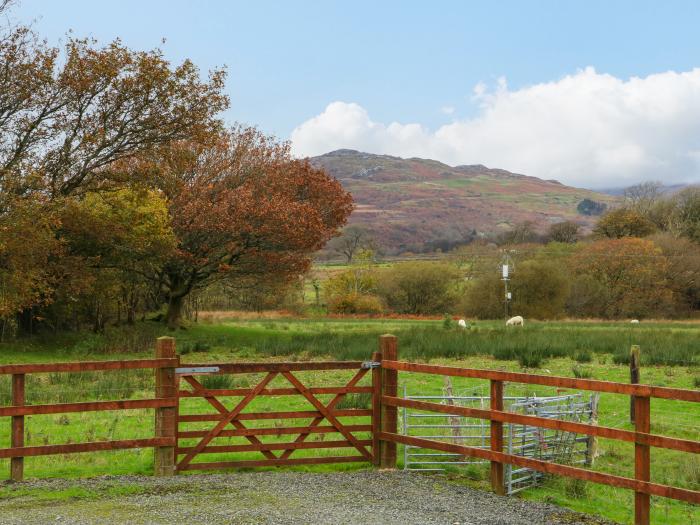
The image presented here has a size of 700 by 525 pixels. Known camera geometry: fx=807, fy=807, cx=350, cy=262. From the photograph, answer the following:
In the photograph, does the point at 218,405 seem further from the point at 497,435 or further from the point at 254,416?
the point at 497,435

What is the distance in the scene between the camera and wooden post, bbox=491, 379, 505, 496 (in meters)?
8.90

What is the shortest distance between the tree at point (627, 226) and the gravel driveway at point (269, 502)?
78.1m

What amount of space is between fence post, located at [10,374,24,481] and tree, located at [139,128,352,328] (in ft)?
70.9

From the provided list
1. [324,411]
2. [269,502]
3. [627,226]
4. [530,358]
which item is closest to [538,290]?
[627,226]

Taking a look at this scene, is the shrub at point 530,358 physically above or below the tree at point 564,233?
below

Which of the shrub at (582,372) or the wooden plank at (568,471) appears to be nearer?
the wooden plank at (568,471)

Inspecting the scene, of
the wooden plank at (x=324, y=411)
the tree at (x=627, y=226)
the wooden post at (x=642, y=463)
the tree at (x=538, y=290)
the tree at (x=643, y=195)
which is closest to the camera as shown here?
the wooden post at (x=642, y=463)

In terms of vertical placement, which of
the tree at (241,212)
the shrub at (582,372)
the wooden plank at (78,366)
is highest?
the tree at (241,212)

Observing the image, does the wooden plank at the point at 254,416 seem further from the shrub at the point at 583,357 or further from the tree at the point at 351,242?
the tree at the point at 351,242

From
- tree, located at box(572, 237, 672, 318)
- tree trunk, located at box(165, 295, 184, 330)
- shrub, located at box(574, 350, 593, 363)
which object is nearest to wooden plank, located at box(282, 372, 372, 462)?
shrub, located at box(574, 350, 593, 363)

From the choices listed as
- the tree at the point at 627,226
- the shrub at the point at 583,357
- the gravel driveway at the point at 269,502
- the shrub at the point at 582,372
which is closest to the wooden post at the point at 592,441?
the gravel driveway at the point at 269,502

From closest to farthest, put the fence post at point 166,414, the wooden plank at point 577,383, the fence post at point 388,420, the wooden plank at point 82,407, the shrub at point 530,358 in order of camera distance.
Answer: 1. the wooden plank at point 577,383
2. the wooden plank at point 82,407
3. the fence post at point 166,414
4. the fence post at point 388,420
5. the shrub at point 530,358

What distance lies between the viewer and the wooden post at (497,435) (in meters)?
8.90

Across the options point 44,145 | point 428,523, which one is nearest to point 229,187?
point 44,145
